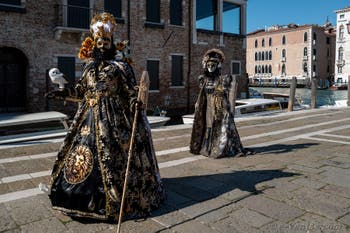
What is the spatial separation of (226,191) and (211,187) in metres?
0.25

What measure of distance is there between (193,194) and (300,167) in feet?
7.73

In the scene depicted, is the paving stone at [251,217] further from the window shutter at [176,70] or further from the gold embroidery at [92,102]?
the window shutter at [176,70]

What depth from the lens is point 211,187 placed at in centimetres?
471

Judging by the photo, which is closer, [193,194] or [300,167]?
[193,194]

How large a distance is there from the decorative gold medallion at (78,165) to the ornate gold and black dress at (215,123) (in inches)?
135

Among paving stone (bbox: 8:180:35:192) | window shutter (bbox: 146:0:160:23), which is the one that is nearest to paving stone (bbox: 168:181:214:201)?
paving stone (bbox: 8:180:35:192)

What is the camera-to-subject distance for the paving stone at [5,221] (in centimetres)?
343

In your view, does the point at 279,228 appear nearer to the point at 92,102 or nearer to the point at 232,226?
the point at 232,226

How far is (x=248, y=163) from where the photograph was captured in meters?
6.16

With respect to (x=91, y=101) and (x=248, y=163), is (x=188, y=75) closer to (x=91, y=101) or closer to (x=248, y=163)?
(x=248, y=163)

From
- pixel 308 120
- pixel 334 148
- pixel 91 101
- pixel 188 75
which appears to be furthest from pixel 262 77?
pixel 91 101

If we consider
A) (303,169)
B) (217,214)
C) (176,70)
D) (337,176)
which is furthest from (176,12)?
(217,214)

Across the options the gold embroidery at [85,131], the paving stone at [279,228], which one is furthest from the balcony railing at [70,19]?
the paving stone at [279,228]

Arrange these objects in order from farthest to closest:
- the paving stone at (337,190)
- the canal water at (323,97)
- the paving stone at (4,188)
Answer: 1. the canal water at (323,97)
2. the paving stone at (4,188)
3. the paving stone at (337,190)
